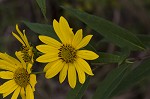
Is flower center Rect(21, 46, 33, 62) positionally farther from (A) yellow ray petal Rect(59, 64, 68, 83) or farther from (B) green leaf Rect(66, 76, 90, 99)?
(B) green leaf Rect(66, 76, 90, 99)

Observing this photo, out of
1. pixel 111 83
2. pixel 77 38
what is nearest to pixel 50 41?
pixel 77 38

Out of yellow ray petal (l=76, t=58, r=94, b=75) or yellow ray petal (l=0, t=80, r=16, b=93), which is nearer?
yellow ray petal (l=76, t=58, r=94, b=75)

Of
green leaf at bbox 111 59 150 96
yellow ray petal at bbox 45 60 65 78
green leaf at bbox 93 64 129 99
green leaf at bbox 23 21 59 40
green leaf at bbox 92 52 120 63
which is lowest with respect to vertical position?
green leaf at bbox 111 59 150 96

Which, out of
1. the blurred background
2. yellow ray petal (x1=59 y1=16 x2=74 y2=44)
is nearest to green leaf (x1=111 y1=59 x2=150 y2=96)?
yellow ray petal (x1=59 y1=16 x2=74 y2=44)

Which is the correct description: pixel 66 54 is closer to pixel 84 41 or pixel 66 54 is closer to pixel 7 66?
pixel 84 41

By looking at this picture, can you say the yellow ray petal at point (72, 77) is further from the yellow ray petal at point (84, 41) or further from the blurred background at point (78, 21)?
the blurred background at point (78, 21)

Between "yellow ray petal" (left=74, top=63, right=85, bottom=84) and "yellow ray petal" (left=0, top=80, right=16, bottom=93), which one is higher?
"yellow ray petal" (left=74, top=63, right=85, bottom=84)

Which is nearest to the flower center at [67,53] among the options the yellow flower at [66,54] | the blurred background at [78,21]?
the yellow flower at [66,54]
